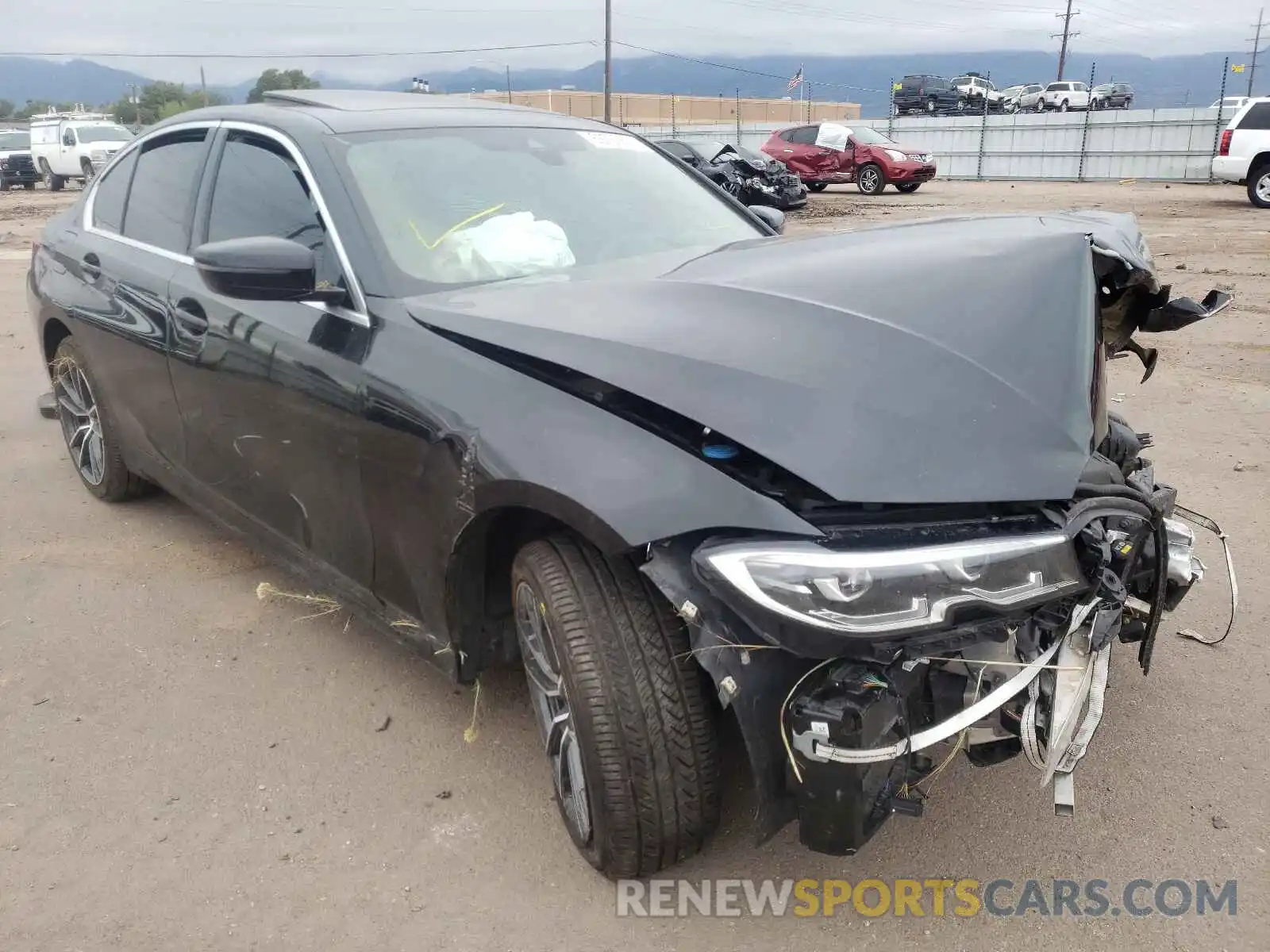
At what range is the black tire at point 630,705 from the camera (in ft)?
6.89

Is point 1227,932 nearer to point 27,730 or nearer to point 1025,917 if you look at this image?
point 1025,917

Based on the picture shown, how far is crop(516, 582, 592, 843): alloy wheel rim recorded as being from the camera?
2311 mm

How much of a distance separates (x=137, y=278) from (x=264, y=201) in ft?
2.74

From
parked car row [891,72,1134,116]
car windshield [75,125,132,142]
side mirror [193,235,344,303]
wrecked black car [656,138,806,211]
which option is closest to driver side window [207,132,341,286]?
side mirror [193,235,344,303]

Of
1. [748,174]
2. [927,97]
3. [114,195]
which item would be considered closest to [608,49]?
[927,97]

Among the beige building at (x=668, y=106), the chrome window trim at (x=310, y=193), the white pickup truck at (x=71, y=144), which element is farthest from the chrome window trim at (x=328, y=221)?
the beige building at (x=668, y=106)

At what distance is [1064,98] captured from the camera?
40.9 metres

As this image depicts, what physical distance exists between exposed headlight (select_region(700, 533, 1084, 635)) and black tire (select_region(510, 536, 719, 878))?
329mm

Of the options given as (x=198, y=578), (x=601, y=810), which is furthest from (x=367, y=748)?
(x=198, y=578)

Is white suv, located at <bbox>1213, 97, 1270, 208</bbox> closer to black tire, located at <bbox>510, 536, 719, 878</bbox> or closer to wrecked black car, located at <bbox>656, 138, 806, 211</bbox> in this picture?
wrecked black car, located at <bbox>656, 138, 806, 211</bbox>

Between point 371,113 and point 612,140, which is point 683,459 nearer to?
point 371,113

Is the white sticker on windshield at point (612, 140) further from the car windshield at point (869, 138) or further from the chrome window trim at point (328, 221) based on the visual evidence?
the car windshield at point (869, 138)

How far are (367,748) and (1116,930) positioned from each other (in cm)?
190

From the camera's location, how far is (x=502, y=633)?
2.66m
